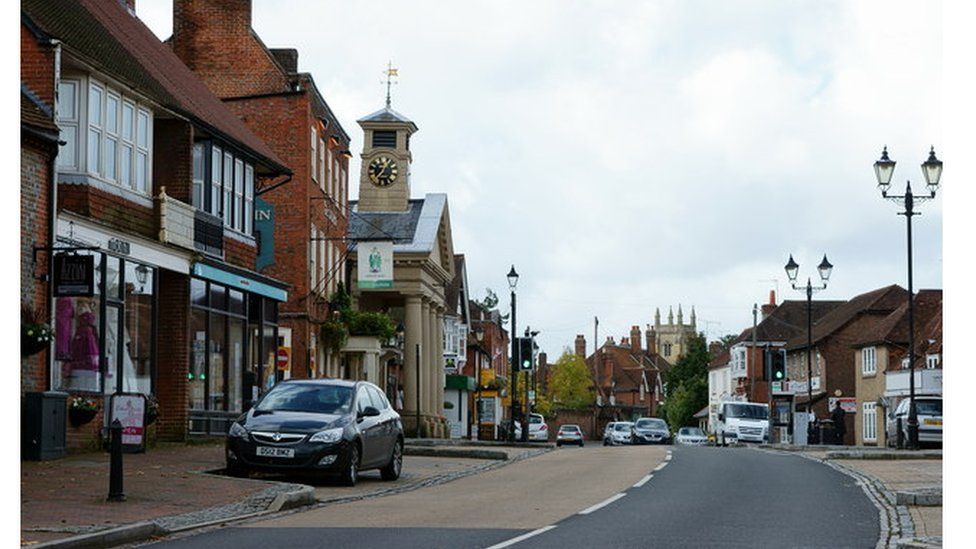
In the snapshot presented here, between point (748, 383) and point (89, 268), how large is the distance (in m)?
90.0

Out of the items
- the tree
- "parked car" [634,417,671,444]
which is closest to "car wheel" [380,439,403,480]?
"parked car" [634,417,671,444]

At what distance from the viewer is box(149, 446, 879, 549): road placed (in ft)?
49.2

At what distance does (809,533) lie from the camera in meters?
16.1

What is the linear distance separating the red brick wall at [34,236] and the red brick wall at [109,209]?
48.0 inches

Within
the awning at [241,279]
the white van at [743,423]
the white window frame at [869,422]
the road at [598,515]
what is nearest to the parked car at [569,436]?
the white window frame at [869,422]

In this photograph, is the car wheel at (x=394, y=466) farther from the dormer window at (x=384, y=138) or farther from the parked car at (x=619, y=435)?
the parked car at (x=619, y=435)

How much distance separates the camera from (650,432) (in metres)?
73.6

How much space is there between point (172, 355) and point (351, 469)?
9.94m

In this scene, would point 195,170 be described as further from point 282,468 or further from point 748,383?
point 748,383

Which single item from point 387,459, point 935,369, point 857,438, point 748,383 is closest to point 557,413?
point 748,383

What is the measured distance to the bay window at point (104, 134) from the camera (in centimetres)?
2700

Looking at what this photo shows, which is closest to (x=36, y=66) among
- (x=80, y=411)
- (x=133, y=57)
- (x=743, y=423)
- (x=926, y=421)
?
(x=80, y=411)

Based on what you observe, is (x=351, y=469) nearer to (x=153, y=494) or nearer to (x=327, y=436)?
(x=327, y=436)

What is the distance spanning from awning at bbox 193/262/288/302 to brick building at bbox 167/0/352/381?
8.26 meters
